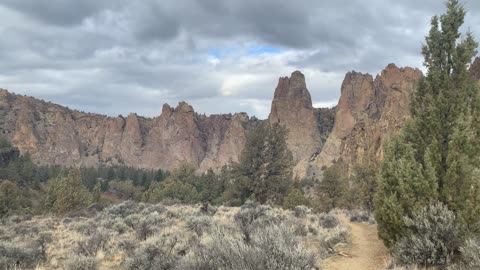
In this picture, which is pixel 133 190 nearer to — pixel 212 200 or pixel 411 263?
pixel 212 200

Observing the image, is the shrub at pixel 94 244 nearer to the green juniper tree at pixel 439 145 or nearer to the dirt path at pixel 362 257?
the dirt path at pixel 362 257

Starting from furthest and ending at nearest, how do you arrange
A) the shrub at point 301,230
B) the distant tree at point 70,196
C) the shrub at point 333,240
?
the distant tree at point 70,196 → the shrub at point 301,230 → the shrub at point 333,240

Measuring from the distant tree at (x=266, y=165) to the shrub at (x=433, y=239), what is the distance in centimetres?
2882

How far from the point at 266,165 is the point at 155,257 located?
30933 mm

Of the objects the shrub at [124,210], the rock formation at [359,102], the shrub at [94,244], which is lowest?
the shrub at [124,210]

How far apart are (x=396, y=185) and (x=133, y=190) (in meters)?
86.0

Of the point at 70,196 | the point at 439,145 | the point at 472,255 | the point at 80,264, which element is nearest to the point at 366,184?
the point at 439,145

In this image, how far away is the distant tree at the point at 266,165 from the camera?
39.4m

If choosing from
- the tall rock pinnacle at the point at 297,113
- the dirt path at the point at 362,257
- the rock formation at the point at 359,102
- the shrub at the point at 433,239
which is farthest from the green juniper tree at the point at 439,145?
the tall rock pinnacle at the point at 297,113

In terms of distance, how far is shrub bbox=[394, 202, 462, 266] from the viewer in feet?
30.9

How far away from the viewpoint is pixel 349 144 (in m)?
93.8

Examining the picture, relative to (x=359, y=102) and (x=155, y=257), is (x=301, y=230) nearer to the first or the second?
(x=155, y=257)

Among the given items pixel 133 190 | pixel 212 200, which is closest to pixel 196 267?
pixel 212 200

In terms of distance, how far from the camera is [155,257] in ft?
32.4
